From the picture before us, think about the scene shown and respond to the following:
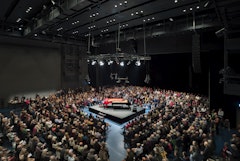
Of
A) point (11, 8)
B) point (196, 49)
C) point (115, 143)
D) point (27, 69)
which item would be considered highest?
point (11, 8)

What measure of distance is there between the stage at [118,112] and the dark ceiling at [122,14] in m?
6.20

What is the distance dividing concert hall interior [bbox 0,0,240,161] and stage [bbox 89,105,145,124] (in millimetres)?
76

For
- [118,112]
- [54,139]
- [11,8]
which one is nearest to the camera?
[54,139]

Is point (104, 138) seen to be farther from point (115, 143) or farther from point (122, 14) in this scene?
point (122, 14)

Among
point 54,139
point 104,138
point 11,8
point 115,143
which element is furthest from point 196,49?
point 11,8

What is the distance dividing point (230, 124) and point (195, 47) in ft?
21.9

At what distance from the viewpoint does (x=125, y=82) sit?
16.2m

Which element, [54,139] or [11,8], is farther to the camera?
[11,8]

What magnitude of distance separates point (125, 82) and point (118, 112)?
3.14 meters

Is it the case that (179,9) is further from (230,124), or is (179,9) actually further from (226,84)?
(230,124)

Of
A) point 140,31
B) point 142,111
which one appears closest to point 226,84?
point 142,111

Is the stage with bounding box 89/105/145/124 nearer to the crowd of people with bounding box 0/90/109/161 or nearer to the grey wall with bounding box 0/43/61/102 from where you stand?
the crowd of people with bounding box 0/90/109/161

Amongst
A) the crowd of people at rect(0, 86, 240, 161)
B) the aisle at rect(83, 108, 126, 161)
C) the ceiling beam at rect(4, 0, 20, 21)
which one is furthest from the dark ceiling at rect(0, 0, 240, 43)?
the aisle at rect(83, 108, 126, 161)

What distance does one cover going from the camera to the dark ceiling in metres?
8.30
